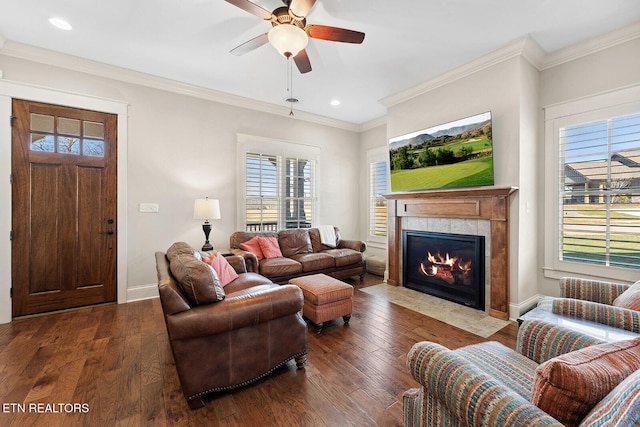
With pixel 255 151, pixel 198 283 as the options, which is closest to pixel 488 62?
pixel 255 151

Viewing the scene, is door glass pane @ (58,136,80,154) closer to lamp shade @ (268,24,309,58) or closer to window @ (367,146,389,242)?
lamp shade @ (268,24,309,58)

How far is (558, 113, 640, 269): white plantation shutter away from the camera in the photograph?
2658mm

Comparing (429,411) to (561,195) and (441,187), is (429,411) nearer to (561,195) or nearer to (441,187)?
(441,187)

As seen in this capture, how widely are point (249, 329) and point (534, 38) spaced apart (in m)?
3.90

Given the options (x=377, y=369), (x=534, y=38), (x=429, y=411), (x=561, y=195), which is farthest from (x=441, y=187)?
(x=429, y=411)

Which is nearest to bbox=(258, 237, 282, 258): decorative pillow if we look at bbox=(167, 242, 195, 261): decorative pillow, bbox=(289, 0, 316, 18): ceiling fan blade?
bbox=(167, 242, 195, 261): decorative pillow

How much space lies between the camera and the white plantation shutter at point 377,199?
539cm

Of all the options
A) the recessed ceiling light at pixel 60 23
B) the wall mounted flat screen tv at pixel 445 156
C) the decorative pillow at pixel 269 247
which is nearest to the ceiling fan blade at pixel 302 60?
the wall mounted flat screen tv at pixel 445 156

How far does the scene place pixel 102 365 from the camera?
216 cm

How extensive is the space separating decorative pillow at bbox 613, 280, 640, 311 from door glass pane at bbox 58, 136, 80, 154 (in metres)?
5.29

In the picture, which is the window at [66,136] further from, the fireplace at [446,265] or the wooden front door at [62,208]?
the fireplace at [446,265]

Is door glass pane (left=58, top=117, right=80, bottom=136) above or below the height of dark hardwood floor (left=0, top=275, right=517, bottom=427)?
above

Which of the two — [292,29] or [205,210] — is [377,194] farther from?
Answer: [292,29]

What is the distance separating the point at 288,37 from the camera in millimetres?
2072
